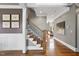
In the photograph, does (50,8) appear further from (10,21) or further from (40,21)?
(40,21)

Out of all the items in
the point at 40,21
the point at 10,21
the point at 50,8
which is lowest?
the point at 10,21

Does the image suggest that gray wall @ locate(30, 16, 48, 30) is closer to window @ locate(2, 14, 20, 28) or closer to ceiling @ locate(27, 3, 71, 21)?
ceiling @ locate(27, 3, 71, 21)

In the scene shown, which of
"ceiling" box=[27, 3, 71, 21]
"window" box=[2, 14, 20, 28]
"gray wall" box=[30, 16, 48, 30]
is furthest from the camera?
"gray wall" box=[30, 16, 48, 30]

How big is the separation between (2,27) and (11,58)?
216 inches

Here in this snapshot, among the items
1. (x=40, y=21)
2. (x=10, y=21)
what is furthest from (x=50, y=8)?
(x=40, y=21)

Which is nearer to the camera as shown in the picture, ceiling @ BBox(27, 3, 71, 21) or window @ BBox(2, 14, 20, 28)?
window @ BBox(2, 14, 20, 28)

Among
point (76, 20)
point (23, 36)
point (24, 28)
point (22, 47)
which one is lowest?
point (22, 47)

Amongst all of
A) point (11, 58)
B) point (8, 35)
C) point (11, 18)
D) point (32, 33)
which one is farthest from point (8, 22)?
point (11, 58)

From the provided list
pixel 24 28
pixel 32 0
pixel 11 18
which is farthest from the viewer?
pixel 11 18

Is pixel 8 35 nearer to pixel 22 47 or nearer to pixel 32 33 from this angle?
pixel 22 47

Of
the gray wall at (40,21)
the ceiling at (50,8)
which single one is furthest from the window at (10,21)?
the gray wall at (40,21)

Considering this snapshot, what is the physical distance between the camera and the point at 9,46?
6.38 metres

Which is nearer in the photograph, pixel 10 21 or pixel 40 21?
pixel 10 21

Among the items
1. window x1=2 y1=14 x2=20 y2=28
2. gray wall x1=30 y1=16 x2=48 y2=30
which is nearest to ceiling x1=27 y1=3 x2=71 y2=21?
window x1=2 y1=14 x2=20 y2=28
